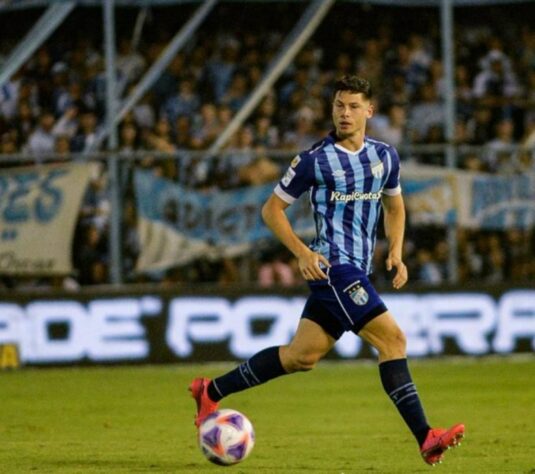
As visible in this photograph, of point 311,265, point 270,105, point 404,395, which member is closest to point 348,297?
point 311,265

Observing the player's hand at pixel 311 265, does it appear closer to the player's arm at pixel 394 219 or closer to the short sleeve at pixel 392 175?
the player's arm at pixel 394 219

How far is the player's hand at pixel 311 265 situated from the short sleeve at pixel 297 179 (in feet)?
1.35

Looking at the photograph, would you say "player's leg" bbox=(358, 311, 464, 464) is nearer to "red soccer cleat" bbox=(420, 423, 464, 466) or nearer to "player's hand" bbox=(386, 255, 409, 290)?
"red soccer cleat" bbox=(420, 423, 464, 466)

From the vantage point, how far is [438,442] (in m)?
7.73

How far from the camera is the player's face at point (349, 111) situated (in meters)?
8.28

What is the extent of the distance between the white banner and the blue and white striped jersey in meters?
8.35

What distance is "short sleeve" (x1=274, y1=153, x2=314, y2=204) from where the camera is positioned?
838 cm

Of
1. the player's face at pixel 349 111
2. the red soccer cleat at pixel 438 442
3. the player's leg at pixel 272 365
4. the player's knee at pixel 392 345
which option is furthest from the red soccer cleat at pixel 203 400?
the player's face at pixel 349 111

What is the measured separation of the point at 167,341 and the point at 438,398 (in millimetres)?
4640

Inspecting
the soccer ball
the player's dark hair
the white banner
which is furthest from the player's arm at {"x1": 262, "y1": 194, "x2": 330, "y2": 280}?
the white banner

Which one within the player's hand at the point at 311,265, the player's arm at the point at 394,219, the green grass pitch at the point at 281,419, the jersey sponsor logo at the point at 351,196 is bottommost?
the green grass pitch at the point at 281,419

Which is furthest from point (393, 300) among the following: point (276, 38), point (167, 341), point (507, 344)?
point (276, 38)

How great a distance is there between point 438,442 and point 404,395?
1.40 ft

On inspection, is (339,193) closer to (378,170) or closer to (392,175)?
(378,170)
